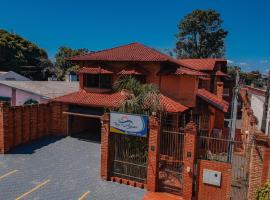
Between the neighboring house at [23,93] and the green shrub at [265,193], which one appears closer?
the green shrub at [265,193]

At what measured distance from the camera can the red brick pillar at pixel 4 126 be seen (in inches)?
642

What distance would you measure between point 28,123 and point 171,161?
11.5 meters

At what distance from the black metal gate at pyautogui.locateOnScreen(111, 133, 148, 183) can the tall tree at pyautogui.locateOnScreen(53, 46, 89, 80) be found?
46188mm

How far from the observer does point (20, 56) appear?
53.4 metres

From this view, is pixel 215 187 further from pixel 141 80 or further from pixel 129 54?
pixel 129 54

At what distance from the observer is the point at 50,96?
22.7 metres

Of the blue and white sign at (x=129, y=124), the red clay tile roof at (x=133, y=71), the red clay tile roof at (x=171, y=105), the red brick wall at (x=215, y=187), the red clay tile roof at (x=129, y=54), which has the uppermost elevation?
the red clay tile roof at (x=129, y=54)

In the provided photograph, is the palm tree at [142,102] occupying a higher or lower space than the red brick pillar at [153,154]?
higher

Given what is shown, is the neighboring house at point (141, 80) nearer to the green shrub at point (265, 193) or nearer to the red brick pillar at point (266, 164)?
the red brick pillar at point (266, 164)

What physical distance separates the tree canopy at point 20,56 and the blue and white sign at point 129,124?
45421 mm

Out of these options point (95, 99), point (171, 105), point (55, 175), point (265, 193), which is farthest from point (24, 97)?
point (265, 193)

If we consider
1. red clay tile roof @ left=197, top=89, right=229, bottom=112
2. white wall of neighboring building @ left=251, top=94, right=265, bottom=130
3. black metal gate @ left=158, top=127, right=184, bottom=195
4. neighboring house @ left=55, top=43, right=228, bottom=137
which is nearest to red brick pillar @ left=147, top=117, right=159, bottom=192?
black metal gate @ left=158, top=127, right=184, bottom=195

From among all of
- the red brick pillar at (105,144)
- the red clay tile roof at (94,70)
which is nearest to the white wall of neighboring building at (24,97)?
the red clay tile roof at (94,70)

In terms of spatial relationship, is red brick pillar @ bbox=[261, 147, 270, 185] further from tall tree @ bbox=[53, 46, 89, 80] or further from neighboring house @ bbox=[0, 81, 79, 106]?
tall tree @ bbox=[53, 46, 89, 80]
